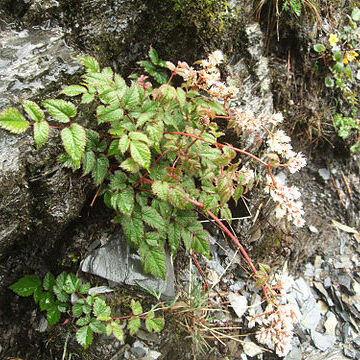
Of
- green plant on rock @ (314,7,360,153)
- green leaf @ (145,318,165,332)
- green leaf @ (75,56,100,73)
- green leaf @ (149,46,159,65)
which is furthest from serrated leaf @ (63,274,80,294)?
green plant on rock @ (314,7,360,153)

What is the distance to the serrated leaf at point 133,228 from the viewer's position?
67.2 inches

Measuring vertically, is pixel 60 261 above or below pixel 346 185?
above

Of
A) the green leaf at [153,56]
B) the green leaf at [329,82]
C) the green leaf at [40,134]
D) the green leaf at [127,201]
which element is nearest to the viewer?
the green leaf at [40,134]

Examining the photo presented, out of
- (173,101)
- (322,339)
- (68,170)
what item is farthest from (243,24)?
(322,339)

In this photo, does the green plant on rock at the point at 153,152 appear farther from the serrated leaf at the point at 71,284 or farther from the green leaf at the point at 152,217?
the serrated leaf at the point at 71,284

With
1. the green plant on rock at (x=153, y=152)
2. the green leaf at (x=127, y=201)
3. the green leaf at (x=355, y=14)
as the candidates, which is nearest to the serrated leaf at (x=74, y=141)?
the green plant on rock at (x=153, y=152)

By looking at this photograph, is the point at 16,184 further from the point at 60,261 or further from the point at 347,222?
the point at 347,222

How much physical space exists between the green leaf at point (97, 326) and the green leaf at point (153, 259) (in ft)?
1.45

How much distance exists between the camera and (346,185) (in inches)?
123

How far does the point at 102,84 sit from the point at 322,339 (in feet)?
8.46

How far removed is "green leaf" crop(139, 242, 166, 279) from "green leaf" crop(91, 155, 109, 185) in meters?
0.45

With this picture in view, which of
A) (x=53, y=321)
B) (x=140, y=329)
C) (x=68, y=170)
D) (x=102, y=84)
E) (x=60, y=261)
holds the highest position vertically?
(x=102, y=84)

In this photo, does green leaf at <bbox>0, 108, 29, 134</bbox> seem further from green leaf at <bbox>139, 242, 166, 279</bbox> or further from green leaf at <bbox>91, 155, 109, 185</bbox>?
green leaf at <bbox>139, 242, 166, 279</bbox>

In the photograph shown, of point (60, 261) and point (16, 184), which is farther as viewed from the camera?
point (60, 261)
